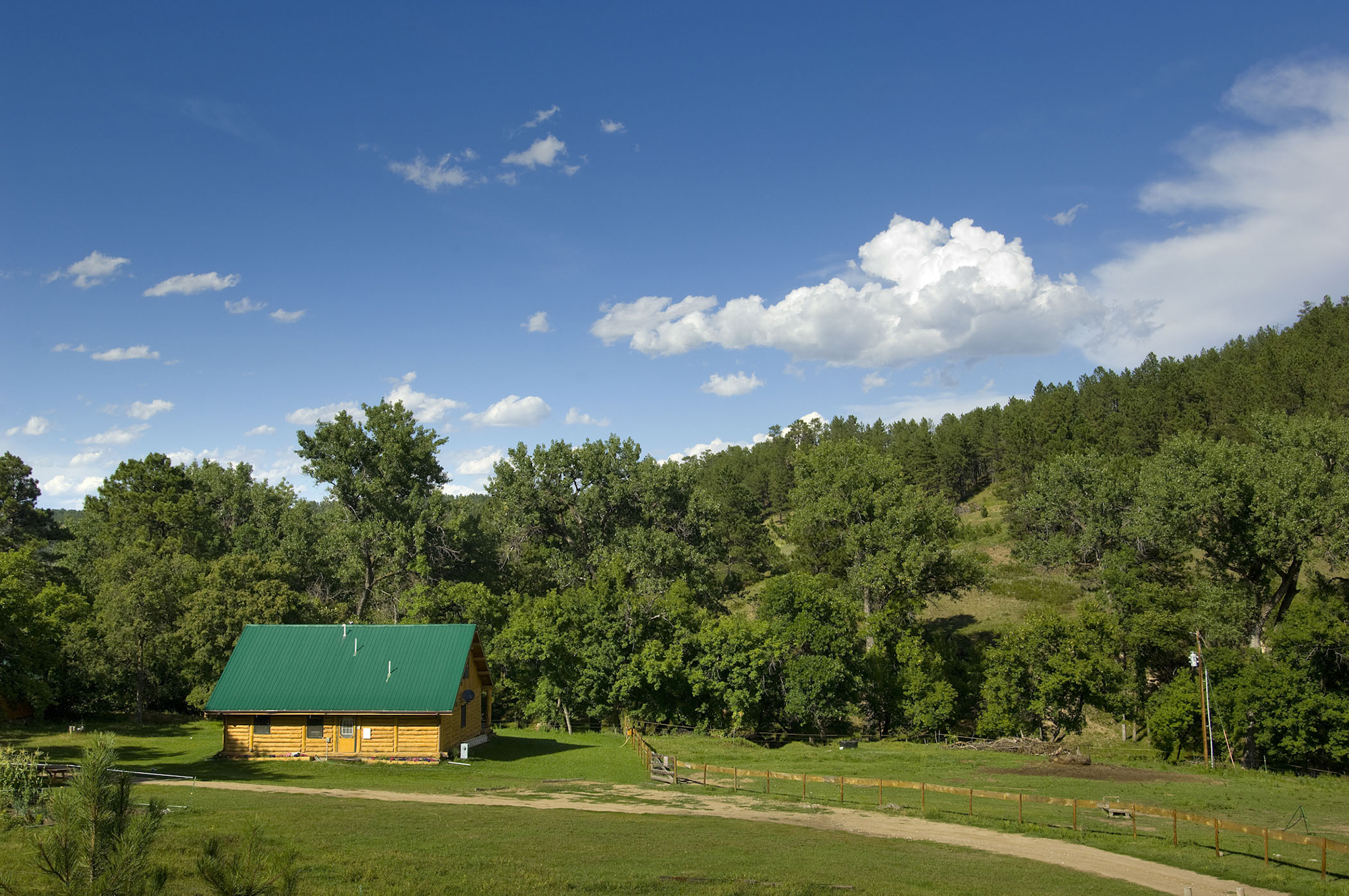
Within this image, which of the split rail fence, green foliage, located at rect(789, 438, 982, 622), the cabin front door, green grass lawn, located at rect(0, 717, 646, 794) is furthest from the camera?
green foliage, located at rect(789, 438, 982, 622)

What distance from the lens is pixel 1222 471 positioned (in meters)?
45.4

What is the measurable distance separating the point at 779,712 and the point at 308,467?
36.3 metres

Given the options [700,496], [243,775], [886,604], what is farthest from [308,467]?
[886,604]

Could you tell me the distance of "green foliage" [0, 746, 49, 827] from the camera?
16531 mm

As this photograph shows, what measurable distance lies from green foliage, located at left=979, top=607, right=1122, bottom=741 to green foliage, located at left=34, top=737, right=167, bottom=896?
45.1m

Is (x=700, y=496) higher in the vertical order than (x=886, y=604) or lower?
higher

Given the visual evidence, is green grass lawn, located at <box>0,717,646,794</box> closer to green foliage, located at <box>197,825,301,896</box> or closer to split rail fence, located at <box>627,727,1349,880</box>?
split rail fence, located at <box>627,727,1349,880</box>

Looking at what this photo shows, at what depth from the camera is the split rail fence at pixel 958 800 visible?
20.2m

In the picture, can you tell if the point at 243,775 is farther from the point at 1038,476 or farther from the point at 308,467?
the point at 1038,476

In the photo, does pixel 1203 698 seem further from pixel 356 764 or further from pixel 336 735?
pixel 336 735

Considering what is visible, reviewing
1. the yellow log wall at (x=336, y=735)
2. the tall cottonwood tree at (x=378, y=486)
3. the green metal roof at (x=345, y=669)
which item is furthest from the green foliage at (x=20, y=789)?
the tall cottonwood tree at (x=378, y=486)

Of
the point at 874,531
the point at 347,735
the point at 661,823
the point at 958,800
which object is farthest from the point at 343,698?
the point at 874,531

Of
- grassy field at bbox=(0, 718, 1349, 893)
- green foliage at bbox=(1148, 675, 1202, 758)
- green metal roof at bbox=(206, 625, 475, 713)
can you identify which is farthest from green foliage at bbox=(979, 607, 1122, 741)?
green metal roof at bbox=(206, 625, 475, 713)

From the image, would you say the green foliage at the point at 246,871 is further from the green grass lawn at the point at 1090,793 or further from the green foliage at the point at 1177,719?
the green foliage at the point at 1177,719
